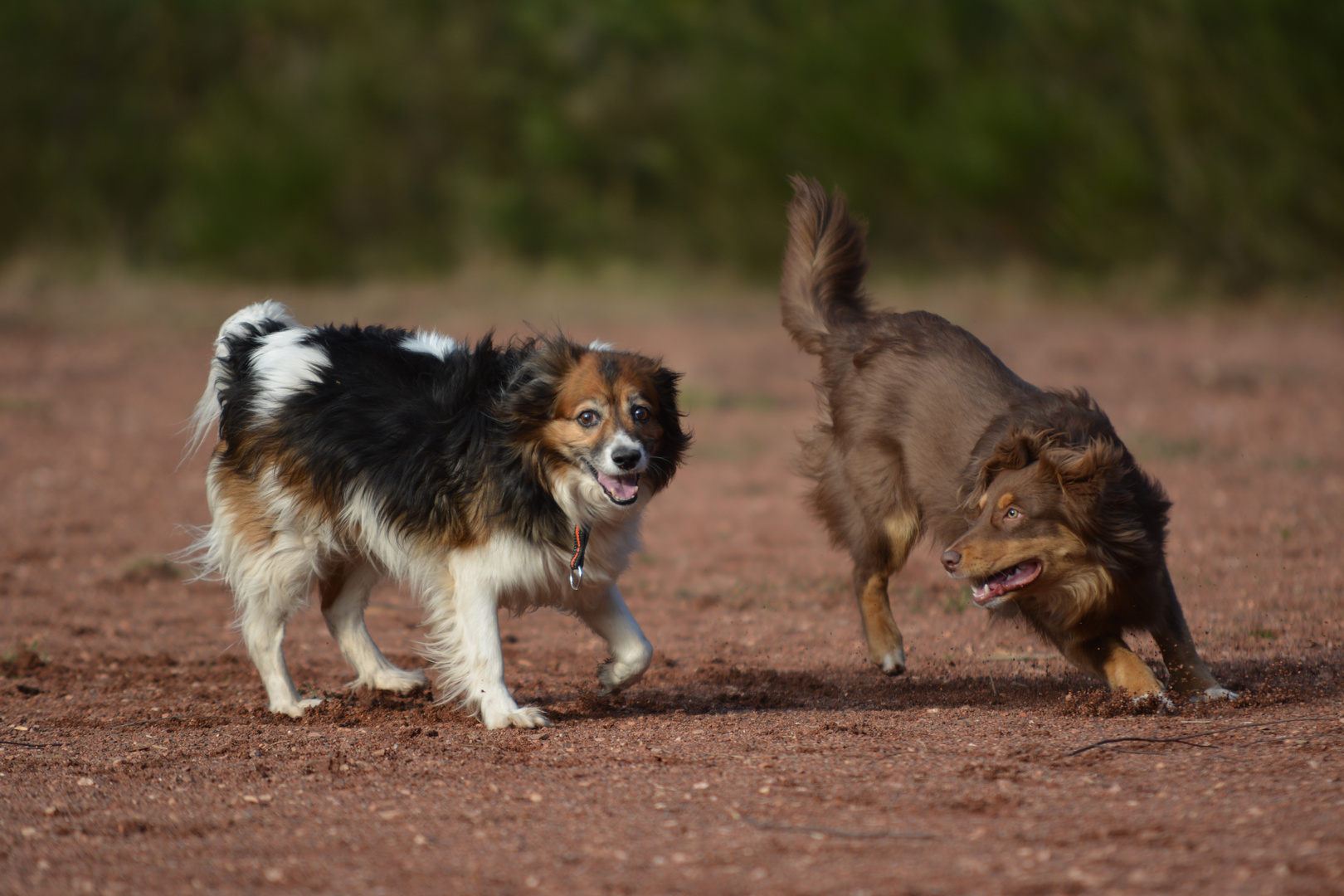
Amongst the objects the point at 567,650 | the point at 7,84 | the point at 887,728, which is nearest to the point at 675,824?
the point at 887,728

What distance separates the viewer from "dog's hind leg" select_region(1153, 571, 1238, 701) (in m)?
5.20

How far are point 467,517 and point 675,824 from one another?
1.87 meters

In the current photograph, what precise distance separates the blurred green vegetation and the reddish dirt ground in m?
9.72

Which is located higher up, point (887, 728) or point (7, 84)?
point (7, 84)

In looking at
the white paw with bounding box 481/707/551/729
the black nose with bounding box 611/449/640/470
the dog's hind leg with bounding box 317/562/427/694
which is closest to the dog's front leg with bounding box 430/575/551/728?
the white paw with bounding box 481/707/551/729

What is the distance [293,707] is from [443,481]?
1173 millimetres

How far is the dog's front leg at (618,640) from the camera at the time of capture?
5.39m

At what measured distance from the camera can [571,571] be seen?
17.1 feet

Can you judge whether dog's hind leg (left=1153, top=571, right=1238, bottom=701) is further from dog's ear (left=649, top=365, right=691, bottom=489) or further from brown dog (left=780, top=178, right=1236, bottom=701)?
dog's ear (left=649, top=365, right=691, bottom=489)

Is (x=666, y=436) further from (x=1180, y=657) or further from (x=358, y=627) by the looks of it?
(x=1180, y=657)

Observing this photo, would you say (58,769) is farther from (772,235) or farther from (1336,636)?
(772,235)

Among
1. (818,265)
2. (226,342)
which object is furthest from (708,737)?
(226,342)

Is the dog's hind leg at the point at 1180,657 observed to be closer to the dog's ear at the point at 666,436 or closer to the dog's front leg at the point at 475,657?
the dog's ear at the point at 666,436

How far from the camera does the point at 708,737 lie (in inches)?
192
